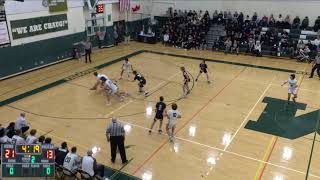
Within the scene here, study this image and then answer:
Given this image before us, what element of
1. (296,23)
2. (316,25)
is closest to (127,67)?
(296,23)

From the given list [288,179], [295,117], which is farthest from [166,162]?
[295,117]

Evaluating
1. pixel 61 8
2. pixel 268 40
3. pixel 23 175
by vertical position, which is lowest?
pixel 23 175

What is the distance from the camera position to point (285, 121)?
1444 cm

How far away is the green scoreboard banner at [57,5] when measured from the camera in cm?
2178

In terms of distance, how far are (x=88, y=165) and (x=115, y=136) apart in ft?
4.88

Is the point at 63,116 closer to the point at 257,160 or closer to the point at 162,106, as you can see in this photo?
the point at 162,106

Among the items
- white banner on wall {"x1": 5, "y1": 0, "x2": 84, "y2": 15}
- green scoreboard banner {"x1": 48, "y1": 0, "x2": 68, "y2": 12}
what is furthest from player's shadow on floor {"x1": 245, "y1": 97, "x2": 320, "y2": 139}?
green scoreboard banner {"x1": 48, "y1": 0, "x2": 68, "y2": 12}

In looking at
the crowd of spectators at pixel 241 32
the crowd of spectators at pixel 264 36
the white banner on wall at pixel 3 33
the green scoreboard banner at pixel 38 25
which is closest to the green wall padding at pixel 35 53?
the white banner on wall at pixel 3 33

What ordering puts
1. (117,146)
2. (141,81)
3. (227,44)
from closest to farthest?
(117,146) < (141,81) < (227,44)

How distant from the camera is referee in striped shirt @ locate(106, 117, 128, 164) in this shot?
407 inches

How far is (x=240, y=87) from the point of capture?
18.6 m

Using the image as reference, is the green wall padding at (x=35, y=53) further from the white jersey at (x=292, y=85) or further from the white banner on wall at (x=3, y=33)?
the white jersey at (x=292, y=85)

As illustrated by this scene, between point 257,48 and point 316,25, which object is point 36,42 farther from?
point 316,25

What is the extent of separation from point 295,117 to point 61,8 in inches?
664
